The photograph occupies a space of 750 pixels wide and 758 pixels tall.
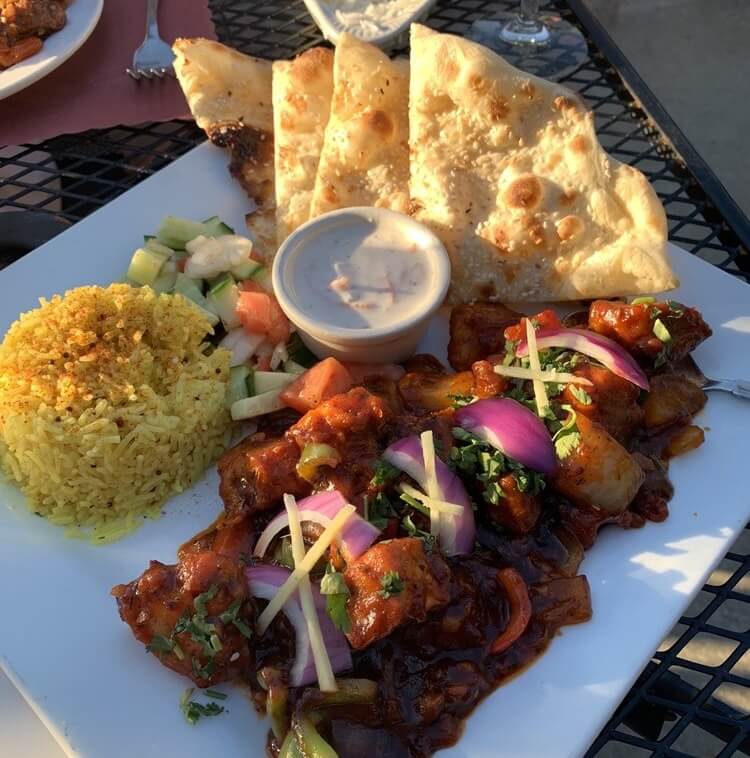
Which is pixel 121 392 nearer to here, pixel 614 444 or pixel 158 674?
pixel 158 674

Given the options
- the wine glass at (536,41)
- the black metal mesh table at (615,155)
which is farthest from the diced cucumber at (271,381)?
the wine glass at (536,41)

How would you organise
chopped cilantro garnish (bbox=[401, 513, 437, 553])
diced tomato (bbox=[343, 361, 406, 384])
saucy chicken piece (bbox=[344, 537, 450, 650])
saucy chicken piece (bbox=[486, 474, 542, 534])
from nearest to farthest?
saucy chicken piece (bbox=[344, 537, 450, 650]), chopped cilantro garnish (bbox=[401, 513, 437, 553]), saucy chicken piece (bbox=[486, 474, 542, 534]), diced tomato (bbox=[343, 361, 406, 384])

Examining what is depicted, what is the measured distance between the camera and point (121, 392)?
2986 mm

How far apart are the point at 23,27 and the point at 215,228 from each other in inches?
70.8

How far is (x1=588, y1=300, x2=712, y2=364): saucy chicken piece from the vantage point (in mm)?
3070

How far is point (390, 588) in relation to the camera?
2258mm

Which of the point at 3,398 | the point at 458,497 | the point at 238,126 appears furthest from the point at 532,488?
the point at 238,126

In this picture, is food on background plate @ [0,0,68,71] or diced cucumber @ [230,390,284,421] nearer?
diced cucumber @ [230,390,284,421]

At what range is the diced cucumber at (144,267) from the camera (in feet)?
11.6

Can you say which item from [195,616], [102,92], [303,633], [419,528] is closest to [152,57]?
[102,92]

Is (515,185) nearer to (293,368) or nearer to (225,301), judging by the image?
(293,368)

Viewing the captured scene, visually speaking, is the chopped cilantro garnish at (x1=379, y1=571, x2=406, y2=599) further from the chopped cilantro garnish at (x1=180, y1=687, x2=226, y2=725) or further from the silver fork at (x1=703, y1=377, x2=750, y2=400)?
the silver fork at (x1=703, y1=377, x2=750, y2=400)

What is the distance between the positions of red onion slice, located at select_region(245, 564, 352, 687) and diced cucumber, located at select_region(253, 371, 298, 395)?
95 centimetres

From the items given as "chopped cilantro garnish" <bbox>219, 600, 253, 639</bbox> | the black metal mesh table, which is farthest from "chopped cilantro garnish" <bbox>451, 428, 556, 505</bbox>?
"chopped cilantro garnish" <bbox>219, 600, 253, 639</bbox>
